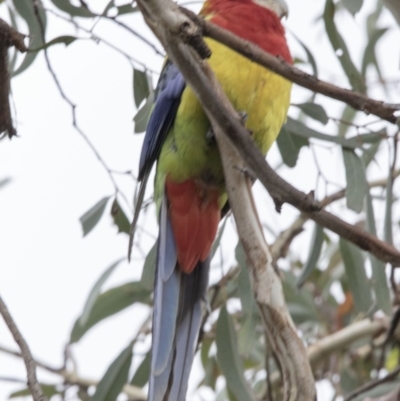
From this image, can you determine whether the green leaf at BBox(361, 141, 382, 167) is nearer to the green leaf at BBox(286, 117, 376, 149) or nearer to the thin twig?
the green leaf at BBox(286, 117, 376, 149)

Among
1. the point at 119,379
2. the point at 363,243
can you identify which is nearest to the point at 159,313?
the point at 119,379

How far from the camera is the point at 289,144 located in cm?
186

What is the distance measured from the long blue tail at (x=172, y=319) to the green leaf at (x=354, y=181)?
0.35 metres

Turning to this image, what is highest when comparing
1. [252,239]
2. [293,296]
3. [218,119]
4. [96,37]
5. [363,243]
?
[96,37]

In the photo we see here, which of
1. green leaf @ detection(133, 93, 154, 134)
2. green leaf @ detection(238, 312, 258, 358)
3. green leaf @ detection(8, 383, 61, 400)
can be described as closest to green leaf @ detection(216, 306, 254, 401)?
green leaf @ detection(238, 312, 258, 358)

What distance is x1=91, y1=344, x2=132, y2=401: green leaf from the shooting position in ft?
5.91

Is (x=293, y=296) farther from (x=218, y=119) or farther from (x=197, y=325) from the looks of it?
(x=218, y=119)

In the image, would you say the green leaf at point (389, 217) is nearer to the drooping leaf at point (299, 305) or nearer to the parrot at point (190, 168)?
the parrot at point (190, 168)

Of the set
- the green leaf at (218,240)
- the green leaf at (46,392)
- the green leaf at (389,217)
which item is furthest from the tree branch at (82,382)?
the green leaf at (389,217)

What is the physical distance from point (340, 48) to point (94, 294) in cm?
87

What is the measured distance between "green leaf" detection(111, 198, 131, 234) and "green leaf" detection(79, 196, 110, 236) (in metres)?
0.03

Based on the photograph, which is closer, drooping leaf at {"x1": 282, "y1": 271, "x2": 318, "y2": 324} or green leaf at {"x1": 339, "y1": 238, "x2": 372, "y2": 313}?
green leaf at {"x1": 339, "y1": 238, "x2": 372, "y2": 313}

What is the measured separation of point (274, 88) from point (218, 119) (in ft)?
1.66

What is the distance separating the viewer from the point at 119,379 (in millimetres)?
1845
